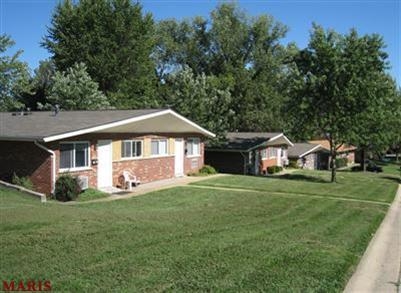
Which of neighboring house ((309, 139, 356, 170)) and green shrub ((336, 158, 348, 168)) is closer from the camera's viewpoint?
neighboring house ((309, 139, 356, 170))

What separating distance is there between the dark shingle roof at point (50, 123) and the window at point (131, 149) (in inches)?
58.4

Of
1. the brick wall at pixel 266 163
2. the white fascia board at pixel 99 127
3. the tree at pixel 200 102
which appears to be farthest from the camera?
the brick wall at pixel 266 163

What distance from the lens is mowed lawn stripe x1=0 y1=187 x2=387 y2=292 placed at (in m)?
6.92

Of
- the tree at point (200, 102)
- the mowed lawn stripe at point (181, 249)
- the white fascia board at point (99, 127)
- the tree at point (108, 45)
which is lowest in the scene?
the mowed lawn stripe at point (181, 249)

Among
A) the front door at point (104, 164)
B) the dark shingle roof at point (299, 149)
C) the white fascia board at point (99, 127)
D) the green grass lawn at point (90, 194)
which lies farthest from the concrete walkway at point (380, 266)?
the dark shingle roof at point (299, 149)

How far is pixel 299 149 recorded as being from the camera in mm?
51375

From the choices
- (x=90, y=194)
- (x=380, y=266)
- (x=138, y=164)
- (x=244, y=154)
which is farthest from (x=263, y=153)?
(x=380, y=266)

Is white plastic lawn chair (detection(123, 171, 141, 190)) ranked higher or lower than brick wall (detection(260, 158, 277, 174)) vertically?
lower

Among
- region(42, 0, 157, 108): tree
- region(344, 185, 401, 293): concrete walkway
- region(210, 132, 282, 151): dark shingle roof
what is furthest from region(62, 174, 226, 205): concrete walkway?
region(42, 0, 157, 108): tree

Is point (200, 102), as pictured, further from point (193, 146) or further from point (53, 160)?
point (53, 160)

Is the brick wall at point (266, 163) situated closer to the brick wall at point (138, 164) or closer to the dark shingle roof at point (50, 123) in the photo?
the brick wall at point (138, 164)

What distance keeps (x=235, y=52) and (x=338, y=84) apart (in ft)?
90.8

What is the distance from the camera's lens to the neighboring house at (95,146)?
18.0 meters

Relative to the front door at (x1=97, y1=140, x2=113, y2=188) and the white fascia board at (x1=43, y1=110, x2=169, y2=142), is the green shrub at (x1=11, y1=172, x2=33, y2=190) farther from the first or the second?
the front door at (x1=97, y1=140, x2=113, y2=188)
